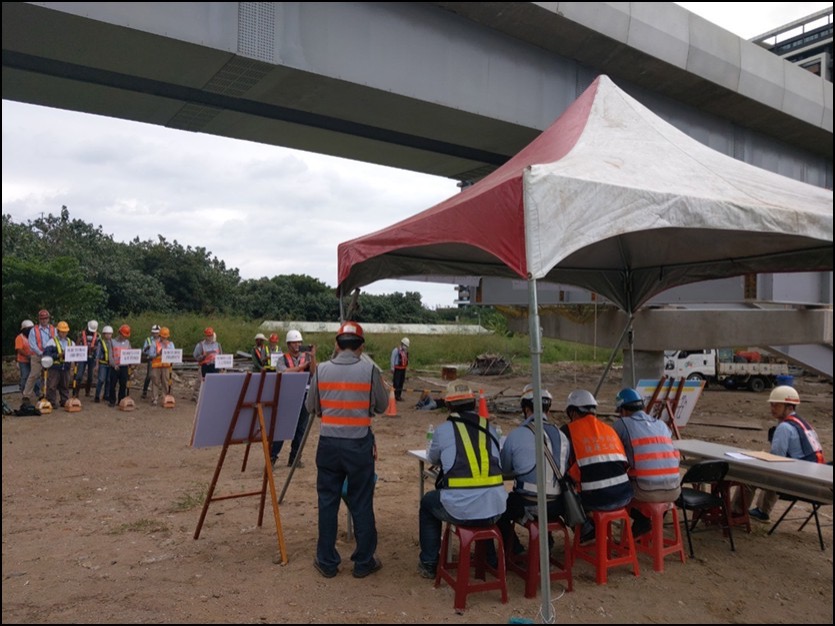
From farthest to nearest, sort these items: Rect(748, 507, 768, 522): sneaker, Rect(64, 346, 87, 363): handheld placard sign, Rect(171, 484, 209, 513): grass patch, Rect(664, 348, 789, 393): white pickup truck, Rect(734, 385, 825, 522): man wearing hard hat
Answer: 1. Rect(664, 348, 789, 393): white pickup truck
2. Rect(64, 346, 87, 363): handheld placard sign
3. Rect(171, 484, 209, 513): grass patch
4. Rect(748, 507, 768, 522): sneaker
5. Rect(734, 385, 825, 522): man wearing hard hat

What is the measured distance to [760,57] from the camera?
11891 millimetres

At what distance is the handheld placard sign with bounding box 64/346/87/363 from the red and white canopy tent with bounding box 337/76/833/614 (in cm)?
1086

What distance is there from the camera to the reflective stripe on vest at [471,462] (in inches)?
182

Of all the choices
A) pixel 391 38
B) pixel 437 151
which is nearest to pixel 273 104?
pixel 391 38

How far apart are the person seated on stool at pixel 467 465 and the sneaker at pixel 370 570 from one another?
83cm

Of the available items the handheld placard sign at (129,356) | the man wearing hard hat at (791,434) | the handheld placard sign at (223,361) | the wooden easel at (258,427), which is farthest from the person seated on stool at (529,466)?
the handheld placard sign at (129,356)

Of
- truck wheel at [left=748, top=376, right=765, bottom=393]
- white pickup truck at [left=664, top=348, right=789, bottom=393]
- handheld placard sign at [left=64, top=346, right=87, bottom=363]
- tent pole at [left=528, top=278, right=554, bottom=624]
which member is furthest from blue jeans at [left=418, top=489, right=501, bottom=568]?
truck wheel at [left=748, top=376, right=765, bottom=393]

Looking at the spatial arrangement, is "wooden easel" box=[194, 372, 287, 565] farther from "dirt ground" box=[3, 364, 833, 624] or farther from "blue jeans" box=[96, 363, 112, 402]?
"blue jeans" box=[96, 363, 112, 402]

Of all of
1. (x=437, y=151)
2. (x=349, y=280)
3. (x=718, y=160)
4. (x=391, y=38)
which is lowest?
(x=349, y=280)

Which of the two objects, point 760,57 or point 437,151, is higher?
point 760,57

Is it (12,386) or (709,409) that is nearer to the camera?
(12,386)

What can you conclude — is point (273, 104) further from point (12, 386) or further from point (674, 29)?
point (12, 386)

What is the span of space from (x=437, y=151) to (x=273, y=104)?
314cm

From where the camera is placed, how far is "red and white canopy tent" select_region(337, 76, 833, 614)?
416 centimetres
